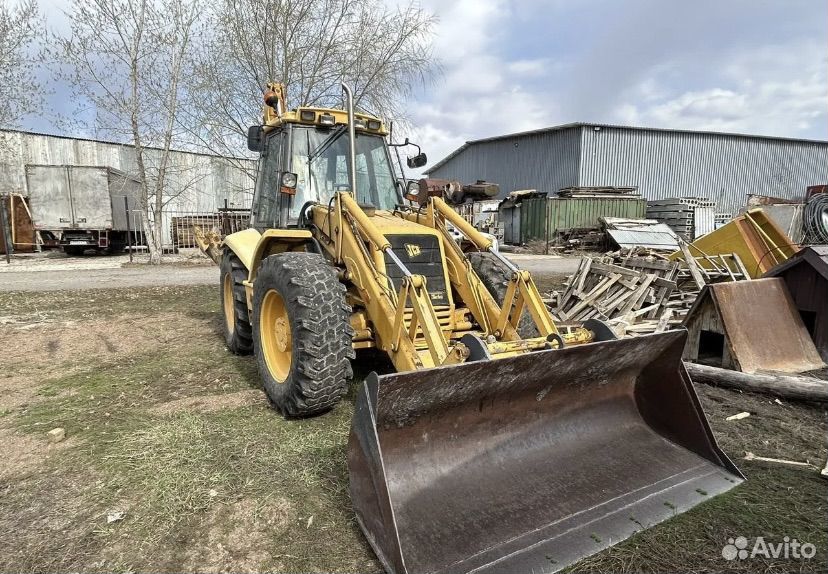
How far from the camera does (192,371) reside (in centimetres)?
528

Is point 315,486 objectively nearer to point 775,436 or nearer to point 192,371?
point 192,371

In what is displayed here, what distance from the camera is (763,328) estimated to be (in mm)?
5141

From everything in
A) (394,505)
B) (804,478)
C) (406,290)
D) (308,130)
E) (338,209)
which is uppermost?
(308,130)

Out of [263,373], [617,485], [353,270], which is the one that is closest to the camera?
[617,485]

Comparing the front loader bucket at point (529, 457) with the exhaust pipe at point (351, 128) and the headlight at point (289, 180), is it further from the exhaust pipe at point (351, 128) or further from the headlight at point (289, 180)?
the headlight at point (289, 180)

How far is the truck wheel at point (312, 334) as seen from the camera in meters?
3.54

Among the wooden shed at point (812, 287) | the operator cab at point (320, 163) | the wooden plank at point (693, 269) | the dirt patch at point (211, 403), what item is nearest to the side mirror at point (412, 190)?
the operator cab at point (320, 163)

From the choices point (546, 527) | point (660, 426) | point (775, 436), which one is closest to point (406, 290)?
point (546, 527)

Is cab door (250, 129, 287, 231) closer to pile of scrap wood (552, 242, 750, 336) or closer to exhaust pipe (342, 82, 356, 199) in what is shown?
exhaust pipe (342, 82, 356, 199)

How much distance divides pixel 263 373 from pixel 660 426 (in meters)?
3.03

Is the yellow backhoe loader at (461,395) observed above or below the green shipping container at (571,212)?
below

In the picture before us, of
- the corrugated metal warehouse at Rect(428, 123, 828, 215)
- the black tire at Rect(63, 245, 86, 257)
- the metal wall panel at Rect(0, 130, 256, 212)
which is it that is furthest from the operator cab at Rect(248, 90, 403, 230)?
the corrugated metal warehouse at Rect(428, 123, 828, 215)

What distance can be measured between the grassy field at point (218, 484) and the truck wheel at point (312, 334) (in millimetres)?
232

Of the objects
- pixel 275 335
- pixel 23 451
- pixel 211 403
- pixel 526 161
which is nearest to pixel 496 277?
pixel 275 335
